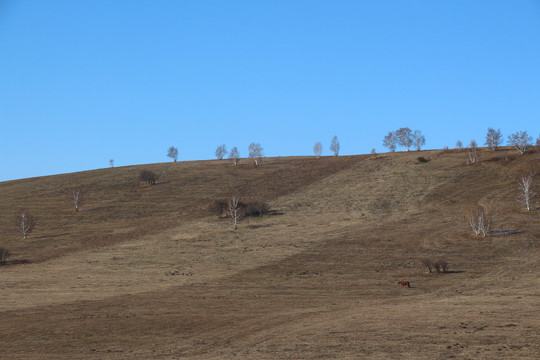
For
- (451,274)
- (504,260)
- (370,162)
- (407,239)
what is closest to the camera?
(451,274)

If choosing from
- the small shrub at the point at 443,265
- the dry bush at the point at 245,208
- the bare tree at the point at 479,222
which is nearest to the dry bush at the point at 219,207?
the dry bush at the point at 245,208

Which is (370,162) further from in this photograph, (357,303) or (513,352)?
(513,352)

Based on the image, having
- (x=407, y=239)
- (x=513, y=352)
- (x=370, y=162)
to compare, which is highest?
(x=370, y=162)

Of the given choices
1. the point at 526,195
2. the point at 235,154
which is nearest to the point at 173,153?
the point at 235,154

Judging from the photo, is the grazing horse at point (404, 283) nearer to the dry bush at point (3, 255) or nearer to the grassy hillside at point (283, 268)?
the grassy hillside at point (283, 268)

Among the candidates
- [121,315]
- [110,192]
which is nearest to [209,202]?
[110,192]

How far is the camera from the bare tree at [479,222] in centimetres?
5672

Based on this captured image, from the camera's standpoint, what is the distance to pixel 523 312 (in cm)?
A: 2930

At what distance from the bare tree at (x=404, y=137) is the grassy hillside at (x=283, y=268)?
30305 millimetres

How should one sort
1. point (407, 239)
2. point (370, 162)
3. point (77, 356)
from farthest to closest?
point (370, 162)
point (407, 239)
point (77, 356)

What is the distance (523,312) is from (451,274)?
15.8m

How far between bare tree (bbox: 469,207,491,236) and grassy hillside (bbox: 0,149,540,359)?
1253mm

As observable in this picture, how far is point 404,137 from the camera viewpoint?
135500 millimetres

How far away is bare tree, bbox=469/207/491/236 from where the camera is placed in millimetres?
56716
